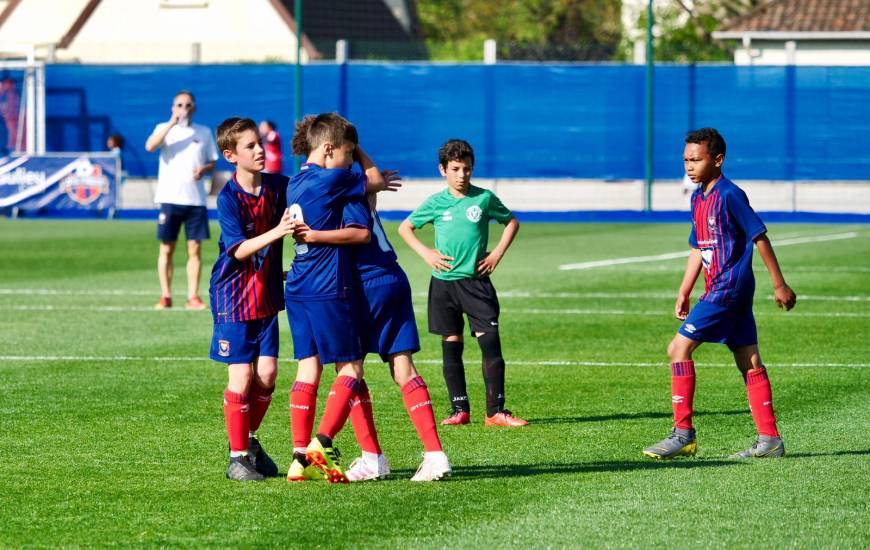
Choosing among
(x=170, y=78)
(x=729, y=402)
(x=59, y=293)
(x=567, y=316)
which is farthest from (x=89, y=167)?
(x=729, y=402)

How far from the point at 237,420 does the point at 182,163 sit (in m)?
9.13

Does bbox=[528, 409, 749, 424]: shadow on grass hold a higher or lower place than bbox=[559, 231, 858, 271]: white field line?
higher

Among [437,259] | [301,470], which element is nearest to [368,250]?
[301,470]

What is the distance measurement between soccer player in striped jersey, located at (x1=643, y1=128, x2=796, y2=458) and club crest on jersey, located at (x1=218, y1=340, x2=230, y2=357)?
2153mm

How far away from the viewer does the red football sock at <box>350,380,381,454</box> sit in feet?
24.6

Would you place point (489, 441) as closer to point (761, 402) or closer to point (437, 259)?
point (437, 259)

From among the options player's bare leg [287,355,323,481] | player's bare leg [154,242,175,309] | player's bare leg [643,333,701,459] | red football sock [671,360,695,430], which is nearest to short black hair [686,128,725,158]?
player's bare leg [643,333,701,459]

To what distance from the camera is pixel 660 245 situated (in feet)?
80.8

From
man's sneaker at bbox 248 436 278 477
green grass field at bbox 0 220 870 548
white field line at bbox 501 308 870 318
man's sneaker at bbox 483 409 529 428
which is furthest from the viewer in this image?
white field line at bbox 501 308 870 318

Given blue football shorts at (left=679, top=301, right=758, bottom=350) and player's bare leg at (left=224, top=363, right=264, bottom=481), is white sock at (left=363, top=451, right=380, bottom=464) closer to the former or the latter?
player's bare leg at (left=224, top=363, right=264, bottom=481)

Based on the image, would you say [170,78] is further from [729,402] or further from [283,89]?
[729,402]

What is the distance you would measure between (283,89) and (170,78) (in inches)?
98.3

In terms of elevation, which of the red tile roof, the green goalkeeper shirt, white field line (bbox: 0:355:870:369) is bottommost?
white field line (bbox: 0:355:870:369)

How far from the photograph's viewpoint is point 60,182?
1286 inches
